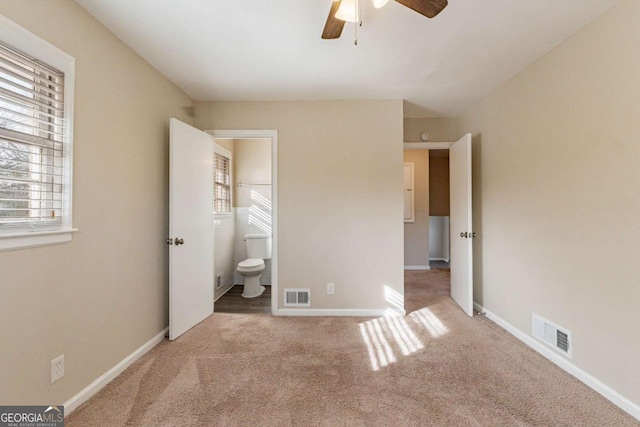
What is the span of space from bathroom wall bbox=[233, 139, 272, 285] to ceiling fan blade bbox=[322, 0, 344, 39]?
2819 millimetres

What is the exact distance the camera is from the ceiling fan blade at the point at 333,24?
1.27 m

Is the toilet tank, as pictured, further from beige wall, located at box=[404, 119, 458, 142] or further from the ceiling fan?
the ceiling fan

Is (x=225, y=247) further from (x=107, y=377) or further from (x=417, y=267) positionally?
(x=417, y=267)

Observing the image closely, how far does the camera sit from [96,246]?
1.74m

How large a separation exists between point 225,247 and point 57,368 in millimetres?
2396

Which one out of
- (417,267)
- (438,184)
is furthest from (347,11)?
(438,184)

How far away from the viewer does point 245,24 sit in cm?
176

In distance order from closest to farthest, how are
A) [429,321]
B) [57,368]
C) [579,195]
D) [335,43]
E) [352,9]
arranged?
[352,9]
[57,368]
[579,195]
[335,43]
[429,321]

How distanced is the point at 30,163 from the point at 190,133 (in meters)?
1.37

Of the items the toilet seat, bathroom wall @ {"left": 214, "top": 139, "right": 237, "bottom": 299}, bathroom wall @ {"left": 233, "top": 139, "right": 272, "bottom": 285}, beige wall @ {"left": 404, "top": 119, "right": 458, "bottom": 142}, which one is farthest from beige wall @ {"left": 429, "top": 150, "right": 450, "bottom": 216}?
bathroom wall @ {"left": 214, "top": 139, "right": 237, "bottom": 299}

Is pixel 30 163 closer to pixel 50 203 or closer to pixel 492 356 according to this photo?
pixel 50 203

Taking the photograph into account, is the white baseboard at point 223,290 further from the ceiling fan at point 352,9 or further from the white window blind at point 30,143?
the ceiling fan at point 352,9

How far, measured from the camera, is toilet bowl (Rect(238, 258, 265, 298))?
350 cm

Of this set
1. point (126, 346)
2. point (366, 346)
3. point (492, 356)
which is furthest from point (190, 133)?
point (492, 356)
